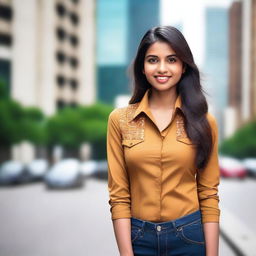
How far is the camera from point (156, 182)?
5.75ft

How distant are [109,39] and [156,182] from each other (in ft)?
224

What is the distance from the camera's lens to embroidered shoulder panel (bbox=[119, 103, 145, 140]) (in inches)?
70.6

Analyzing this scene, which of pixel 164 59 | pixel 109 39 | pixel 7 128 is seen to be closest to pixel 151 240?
pixel 164 59

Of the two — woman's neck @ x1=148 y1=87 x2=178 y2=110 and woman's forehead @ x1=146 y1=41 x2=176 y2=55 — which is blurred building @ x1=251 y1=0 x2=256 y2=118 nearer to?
woman's neck @ x1=148 y1=87 x2=178 y2=110

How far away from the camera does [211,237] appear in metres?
1.82

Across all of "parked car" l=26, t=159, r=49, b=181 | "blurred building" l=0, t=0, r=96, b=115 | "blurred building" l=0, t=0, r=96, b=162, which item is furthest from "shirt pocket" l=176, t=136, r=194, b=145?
"blurred building" l=0, t=0, r=96, b=115

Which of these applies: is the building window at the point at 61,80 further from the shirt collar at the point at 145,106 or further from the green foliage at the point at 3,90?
the shirt collar at the point at 145,106

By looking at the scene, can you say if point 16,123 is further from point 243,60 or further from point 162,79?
point 243,60

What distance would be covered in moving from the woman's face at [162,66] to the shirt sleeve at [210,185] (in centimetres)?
22

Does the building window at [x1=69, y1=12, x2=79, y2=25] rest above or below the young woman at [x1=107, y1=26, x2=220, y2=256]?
above

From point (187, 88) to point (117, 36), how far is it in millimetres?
73444

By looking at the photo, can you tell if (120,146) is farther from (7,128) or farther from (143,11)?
(143,11)

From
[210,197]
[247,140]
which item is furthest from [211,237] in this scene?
[247,140]

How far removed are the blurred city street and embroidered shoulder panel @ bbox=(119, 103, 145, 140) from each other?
4969 millimetres
